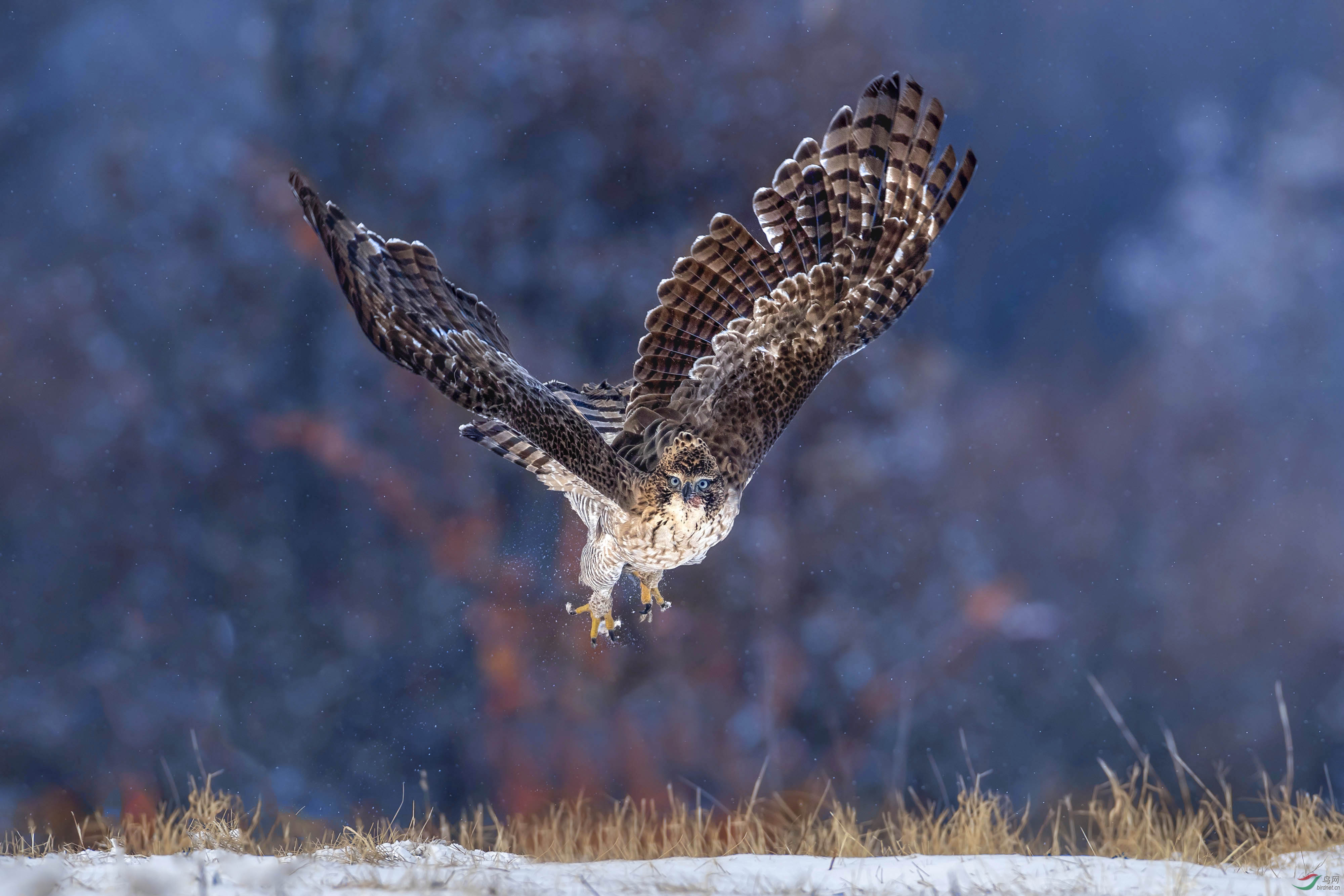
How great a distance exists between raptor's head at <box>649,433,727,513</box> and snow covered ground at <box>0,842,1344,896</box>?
2315mm

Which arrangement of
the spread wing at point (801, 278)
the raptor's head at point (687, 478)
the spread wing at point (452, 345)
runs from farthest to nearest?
1. the spread wing at point (801, 278)
2. the raptor's head at point (687, 478)
3. the spread wing at point (452, 345)

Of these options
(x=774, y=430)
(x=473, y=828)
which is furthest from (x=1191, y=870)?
(x=473, y=828)

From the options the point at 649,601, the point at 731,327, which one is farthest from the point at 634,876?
the point at 731,327

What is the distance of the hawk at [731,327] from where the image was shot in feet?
21.0

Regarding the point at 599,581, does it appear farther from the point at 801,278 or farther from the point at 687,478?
the point at 801,278

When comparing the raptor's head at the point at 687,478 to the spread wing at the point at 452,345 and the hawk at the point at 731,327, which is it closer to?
the hawk at the point at 731,327

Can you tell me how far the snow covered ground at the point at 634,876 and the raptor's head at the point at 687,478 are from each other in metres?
2.31

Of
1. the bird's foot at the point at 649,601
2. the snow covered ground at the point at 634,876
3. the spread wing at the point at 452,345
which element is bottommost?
the snow covered ground at the point at 634,876

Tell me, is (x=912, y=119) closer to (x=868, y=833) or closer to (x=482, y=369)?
(x=482, y=369)

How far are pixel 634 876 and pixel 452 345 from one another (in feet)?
11.5

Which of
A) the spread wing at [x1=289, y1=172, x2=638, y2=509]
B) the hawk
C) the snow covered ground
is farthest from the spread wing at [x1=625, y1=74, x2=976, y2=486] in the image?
the snow covered ground

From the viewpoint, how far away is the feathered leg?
6.99 metres

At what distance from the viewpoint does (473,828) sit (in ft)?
23.3

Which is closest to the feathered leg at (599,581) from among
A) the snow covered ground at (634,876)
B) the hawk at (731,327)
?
the hawk at (731,327)
